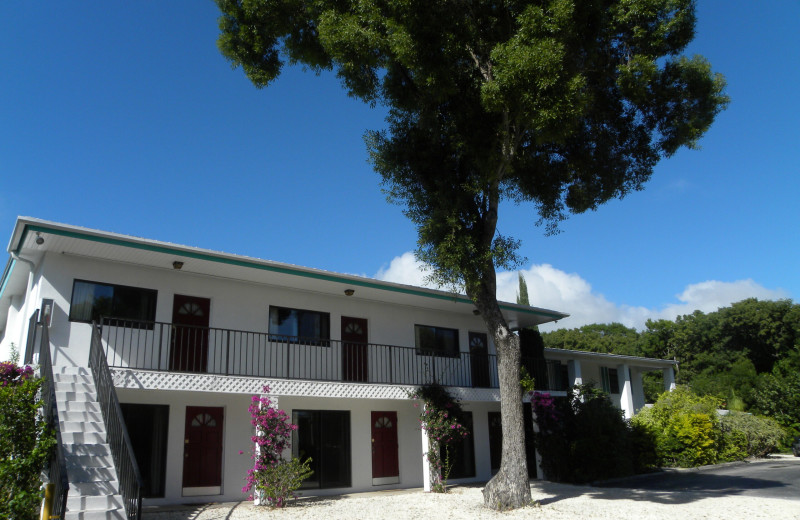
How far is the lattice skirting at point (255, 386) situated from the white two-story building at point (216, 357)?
0.09 ft

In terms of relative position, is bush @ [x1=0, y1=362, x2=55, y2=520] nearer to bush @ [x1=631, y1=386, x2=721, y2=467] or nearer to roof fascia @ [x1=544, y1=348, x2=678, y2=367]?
roof fascia @ [x1=544, y1=348, x2=678, y2=367]

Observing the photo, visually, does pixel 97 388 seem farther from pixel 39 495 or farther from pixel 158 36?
pixel 158 36

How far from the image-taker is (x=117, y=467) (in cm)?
875

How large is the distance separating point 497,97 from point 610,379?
19.2 metres

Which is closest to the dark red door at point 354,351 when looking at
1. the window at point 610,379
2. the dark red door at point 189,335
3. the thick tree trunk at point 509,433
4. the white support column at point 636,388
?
the dark red door at point 189,335

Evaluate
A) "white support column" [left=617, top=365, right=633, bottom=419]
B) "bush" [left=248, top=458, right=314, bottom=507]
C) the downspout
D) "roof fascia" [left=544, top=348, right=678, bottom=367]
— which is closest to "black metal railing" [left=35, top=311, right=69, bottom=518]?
the downspout

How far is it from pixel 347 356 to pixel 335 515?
5446 mm

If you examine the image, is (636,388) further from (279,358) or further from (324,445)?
(279,358)

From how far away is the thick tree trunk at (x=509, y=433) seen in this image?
11234 millimetres

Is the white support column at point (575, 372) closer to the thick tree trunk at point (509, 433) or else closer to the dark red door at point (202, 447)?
the thick tree trunk at point (509, 433)

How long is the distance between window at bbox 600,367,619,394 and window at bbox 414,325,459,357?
1029cm

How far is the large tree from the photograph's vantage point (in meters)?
10.6

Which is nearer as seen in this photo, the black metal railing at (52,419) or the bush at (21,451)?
the black metal railing at (52,419)

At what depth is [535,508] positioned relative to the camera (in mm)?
11078
